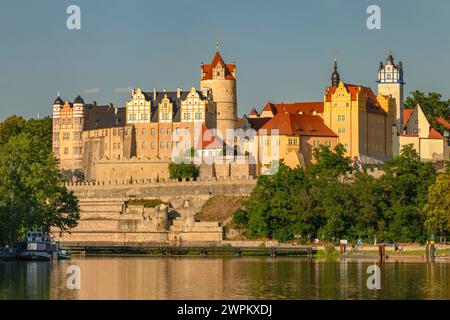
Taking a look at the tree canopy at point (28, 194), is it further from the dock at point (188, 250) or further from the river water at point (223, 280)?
the river water at point (223, 280)

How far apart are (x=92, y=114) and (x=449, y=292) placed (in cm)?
8631

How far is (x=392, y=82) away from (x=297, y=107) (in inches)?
415

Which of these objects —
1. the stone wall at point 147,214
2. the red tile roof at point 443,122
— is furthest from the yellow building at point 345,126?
the stone wall at point 147,214

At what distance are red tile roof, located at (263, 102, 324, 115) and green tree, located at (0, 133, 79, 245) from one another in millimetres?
40726

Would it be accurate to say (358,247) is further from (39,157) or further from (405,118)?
(405,118)

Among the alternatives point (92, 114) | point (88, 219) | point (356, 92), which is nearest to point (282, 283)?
point (88, 219)

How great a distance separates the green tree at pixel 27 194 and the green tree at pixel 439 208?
25048 millimetres

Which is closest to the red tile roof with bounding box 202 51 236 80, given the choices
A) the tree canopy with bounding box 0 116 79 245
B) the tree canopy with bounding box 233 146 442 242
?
the tree canopy with bounding box 233 146 442 242

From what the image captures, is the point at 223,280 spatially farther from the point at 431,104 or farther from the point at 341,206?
the point at 431,104

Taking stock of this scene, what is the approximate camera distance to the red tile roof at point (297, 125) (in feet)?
431

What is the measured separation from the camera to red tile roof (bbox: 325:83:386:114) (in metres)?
132

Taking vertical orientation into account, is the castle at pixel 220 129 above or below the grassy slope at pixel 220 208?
above
